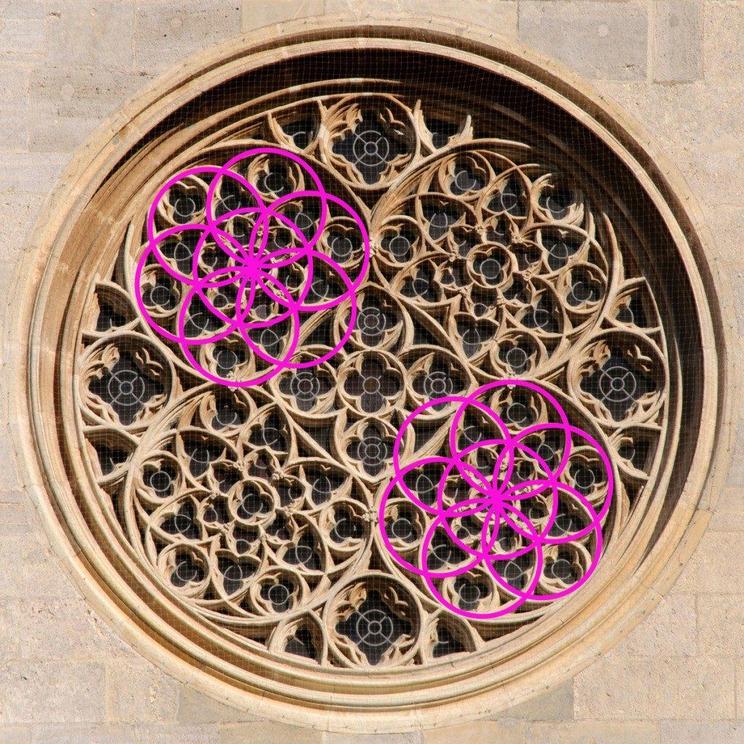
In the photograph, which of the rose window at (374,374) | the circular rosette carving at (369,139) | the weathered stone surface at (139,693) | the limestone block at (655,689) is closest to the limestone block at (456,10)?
the rose window at (374,374)

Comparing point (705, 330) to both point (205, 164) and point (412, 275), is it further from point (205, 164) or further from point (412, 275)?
point (205, 164)

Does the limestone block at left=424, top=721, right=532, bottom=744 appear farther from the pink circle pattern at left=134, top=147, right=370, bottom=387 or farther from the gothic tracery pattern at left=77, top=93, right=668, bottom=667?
the pink circle pattern at left=134, top=147, right=370, bottom=387

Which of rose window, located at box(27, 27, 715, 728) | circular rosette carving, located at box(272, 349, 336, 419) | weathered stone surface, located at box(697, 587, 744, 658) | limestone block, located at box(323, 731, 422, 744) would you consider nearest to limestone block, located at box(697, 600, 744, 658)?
weathered stone surface, located at box(697, 587, 744, 658)

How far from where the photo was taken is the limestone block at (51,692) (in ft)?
48.4

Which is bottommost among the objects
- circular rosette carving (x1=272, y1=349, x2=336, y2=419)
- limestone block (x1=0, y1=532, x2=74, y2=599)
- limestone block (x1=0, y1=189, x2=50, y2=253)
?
limestone block (x1=0, y1=532, x2=74, y2=599)

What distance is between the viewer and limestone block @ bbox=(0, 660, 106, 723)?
1474 cm

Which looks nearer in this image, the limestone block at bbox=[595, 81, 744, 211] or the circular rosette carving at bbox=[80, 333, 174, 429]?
the circular rosette carving at bbox=[80, 333, 174, 429]

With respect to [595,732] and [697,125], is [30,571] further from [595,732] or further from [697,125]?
[697,125]

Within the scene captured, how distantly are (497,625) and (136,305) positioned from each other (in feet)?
12.3

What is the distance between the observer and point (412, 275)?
634 inches

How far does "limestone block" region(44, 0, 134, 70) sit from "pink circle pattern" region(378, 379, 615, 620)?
3676mm

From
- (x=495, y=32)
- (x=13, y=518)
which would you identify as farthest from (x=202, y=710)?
(x=495, y=32)

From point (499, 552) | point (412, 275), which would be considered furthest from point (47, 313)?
point (499, 552)

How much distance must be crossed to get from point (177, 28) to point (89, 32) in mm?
689
